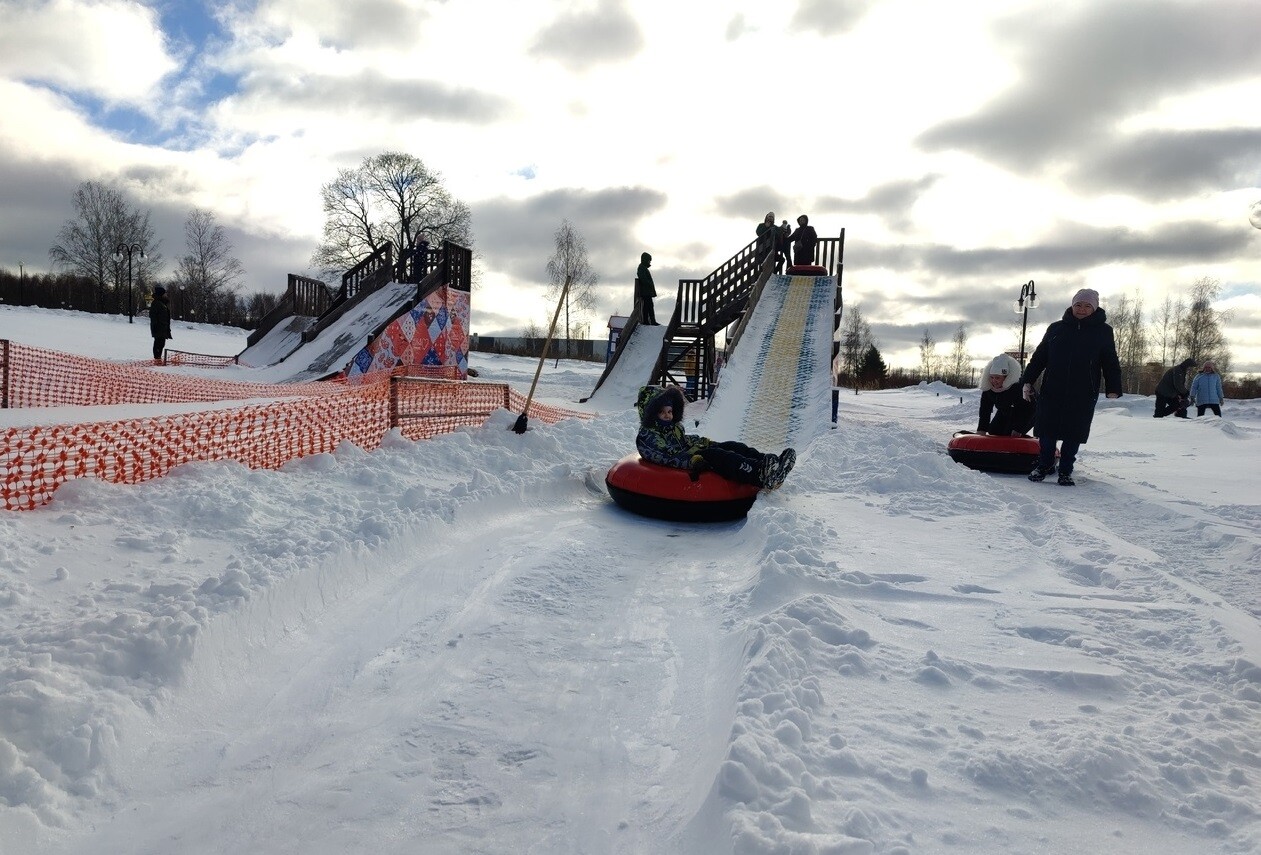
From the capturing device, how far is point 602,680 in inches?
120

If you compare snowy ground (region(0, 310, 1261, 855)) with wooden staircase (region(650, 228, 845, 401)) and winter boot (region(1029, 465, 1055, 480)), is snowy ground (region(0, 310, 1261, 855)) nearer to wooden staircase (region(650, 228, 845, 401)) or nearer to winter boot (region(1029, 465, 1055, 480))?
winter boot (region(1029, 465, 1055, 480))

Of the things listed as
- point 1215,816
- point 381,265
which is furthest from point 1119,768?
point 381,265

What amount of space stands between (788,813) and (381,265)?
19.1 meters

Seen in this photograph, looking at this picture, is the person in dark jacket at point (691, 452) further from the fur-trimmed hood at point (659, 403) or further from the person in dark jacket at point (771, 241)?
the person in dark jacket at point (771, 241)

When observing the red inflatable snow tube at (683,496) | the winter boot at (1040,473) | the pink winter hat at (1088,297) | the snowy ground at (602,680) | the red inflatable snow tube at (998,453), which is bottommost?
the snowy ground at (602,680)

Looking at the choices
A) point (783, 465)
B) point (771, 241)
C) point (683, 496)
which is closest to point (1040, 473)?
point (783, 465)

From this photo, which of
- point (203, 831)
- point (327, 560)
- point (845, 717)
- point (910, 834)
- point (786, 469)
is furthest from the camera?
point (786, 469)

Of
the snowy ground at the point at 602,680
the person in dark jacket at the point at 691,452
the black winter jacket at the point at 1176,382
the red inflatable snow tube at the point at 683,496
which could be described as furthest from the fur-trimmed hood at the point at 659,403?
the black winter jacket at the point at 1176,382

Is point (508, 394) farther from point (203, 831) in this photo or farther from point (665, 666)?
point (203, 831)

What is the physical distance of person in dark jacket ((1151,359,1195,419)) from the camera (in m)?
16.2

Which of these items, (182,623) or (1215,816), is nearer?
(1215,816)

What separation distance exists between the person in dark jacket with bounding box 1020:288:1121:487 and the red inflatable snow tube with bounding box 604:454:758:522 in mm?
3793

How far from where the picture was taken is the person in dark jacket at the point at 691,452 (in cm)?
599

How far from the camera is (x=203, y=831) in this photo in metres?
2.15
